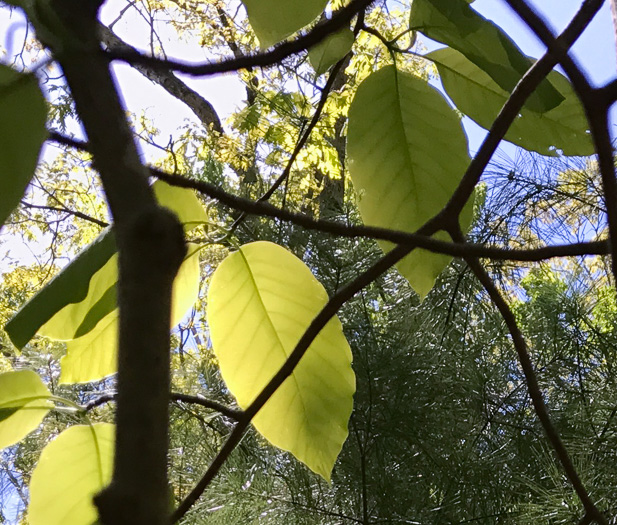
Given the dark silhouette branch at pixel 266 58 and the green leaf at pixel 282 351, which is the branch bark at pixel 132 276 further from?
the green leaf at pixel 282 351

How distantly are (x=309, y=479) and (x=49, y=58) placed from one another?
697mm

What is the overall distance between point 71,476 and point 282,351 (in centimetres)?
10

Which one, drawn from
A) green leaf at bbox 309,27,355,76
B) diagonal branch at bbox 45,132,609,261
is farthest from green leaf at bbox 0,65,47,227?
green leaf at bbox 309,27,355,76

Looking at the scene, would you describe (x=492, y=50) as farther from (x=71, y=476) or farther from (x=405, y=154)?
(x=71, y=476)

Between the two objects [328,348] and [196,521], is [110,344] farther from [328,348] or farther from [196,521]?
[196,521]

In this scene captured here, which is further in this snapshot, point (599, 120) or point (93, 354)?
point (93, 354)

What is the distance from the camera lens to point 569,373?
853mm

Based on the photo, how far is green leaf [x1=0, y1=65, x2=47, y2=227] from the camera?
0.11 m

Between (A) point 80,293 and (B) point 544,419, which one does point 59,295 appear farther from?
(B) point 544,419

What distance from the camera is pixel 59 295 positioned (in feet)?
0.55

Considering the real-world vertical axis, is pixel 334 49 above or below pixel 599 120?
above

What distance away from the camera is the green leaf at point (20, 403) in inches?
8.7

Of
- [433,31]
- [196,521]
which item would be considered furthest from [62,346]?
[433,31]

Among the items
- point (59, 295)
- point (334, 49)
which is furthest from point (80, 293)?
point (334, 49)
